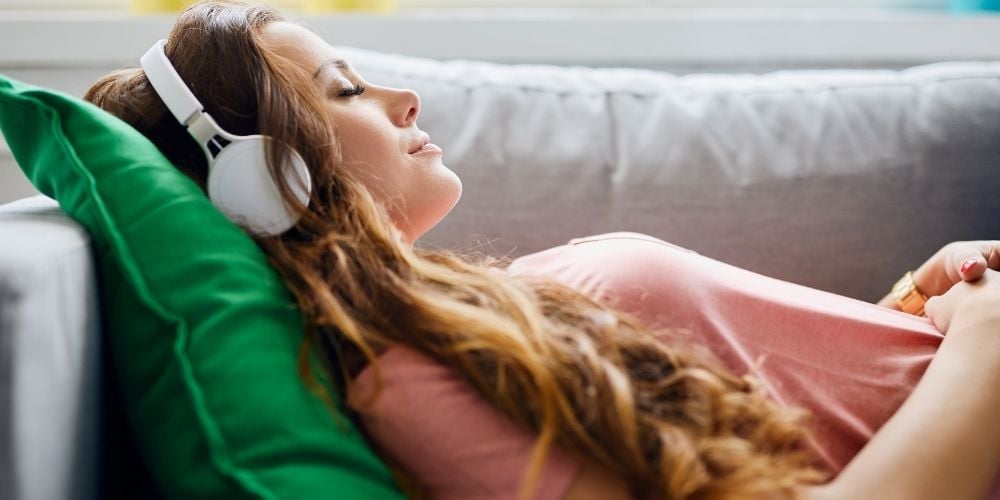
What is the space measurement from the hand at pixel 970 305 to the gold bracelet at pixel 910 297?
7cm

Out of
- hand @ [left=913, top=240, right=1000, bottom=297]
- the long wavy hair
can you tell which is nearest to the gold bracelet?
hand @ [left=913, top=240, right=1000, bottom=297]

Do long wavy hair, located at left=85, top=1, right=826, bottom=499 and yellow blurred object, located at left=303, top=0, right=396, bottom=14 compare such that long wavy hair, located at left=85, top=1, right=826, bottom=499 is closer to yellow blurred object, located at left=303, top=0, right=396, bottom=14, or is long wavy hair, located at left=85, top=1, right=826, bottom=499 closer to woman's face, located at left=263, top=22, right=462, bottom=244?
woman's face, located at left=263, top=22, right=462, bottom=244

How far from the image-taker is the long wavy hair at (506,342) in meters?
0.69

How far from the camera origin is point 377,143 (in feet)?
3.22

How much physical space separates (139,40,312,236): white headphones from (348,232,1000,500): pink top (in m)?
0.19

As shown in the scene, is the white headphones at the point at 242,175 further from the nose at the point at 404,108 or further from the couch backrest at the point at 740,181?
the couch backrest at the point at 740,181

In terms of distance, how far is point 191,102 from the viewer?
869 millimetres

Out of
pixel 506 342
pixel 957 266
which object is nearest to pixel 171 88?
pixel 506 342

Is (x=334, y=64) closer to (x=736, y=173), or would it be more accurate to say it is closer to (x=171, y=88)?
(x=171, y=88)

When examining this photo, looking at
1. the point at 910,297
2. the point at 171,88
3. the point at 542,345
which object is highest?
the point at 171,88

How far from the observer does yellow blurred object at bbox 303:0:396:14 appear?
1.75 m

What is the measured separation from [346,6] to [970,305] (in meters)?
1.23

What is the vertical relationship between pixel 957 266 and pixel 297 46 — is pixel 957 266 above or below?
below

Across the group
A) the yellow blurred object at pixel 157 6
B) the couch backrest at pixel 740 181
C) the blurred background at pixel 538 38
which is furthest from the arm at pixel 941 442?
the yellow blurred object at pixel 157 6
